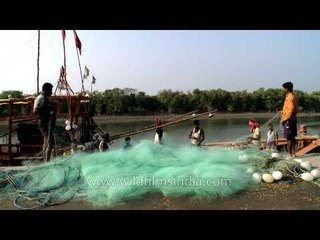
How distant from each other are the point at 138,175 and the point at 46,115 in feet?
7.45

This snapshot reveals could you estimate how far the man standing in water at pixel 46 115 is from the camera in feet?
21.6

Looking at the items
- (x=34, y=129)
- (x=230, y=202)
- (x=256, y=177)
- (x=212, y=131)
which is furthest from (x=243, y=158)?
(x=212, y=131)

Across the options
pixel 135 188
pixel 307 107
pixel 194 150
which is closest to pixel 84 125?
pixel 194 150

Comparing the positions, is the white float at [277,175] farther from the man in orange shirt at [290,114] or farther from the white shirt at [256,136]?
the white shirt at [256,136]

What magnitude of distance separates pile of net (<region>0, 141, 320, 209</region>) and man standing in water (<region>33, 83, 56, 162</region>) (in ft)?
2.10

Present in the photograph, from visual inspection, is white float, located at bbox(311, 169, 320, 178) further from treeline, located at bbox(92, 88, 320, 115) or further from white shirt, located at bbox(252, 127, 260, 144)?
treeline, located at bbox(92, 88, 320, 115)

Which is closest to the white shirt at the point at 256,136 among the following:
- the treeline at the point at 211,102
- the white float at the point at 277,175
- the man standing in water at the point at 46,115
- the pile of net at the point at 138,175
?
the pile of net at the point at 138,175

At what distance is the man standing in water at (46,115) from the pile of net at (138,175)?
64 centimetres

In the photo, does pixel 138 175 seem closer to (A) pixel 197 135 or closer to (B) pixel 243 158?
(B) pixel 243 158

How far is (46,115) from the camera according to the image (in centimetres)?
671

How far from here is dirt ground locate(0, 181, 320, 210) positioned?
192 inches
